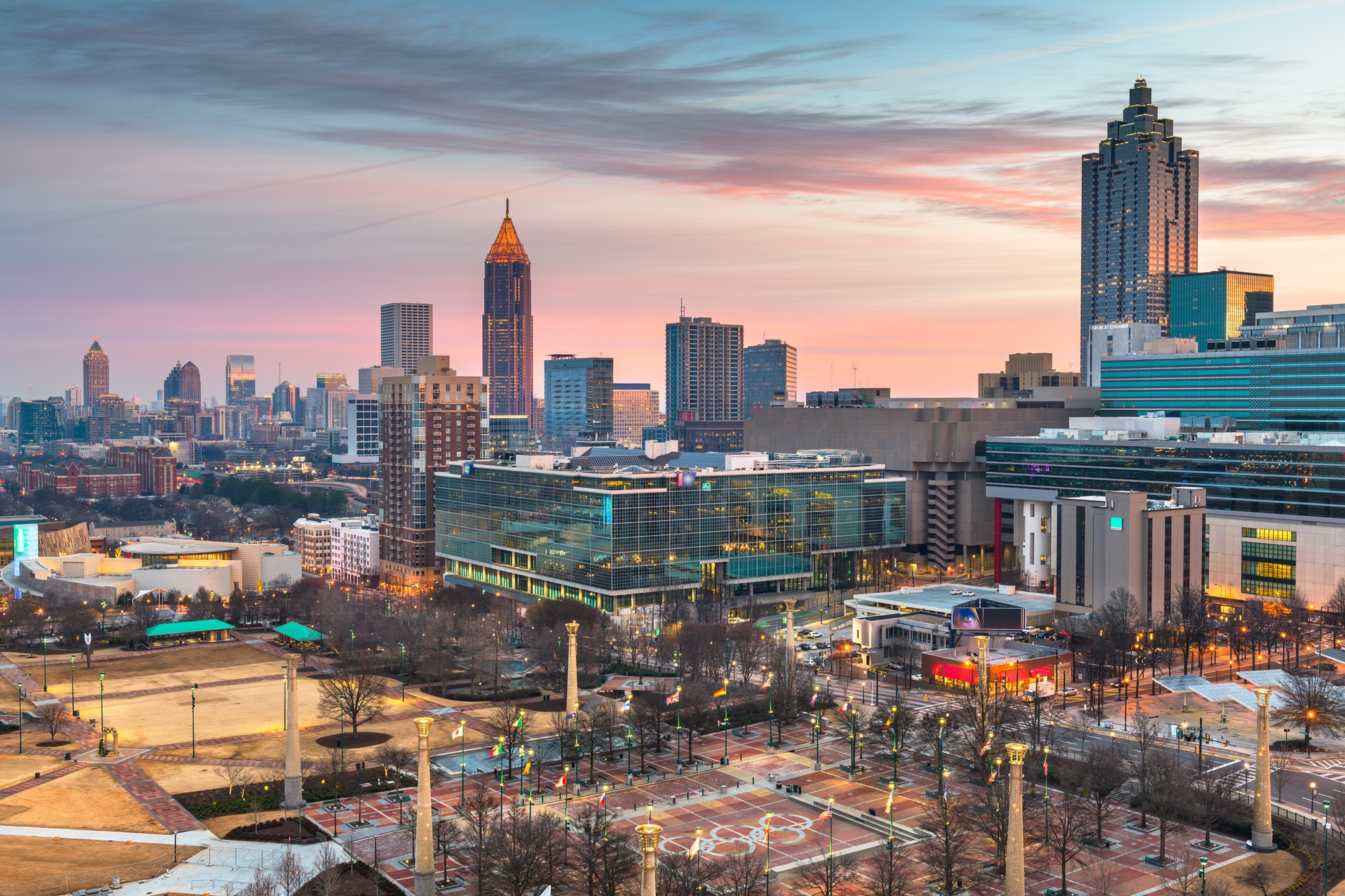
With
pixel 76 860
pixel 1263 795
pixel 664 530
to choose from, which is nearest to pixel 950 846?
pixel 1263 795

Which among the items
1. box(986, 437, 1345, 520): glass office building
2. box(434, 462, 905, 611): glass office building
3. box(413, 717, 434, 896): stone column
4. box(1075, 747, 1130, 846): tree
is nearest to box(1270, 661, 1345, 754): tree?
box(1075, 747, 1130, 846): tree

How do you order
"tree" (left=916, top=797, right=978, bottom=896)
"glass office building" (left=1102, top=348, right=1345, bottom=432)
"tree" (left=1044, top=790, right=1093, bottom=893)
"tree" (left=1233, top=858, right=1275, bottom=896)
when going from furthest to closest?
"glass office building" (left=1102, top=348, right=1345, bottom=432)
"tree" (left=1044, top=790, right=1093, bottom=893)
"tree" (left=1233, top=858, right=1275, bottom=896)
"tree" (left=916, top=797, right=978, bottom=896)

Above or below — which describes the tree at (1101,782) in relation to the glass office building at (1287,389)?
below

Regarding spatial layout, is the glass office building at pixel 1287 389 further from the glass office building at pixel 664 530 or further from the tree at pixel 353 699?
the tree at pixel 353 699

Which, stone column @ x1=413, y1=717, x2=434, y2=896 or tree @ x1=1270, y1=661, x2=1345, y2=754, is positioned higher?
stone column @ x1=413, y1=717, x2=434, y2=896

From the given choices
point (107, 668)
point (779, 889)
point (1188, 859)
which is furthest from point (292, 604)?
point (1188, 859)

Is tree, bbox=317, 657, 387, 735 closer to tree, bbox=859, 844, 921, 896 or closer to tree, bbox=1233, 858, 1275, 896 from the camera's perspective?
tree, bbox=859, 844, 921, 896

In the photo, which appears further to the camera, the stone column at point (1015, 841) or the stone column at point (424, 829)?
the stone column at point (424, 829)

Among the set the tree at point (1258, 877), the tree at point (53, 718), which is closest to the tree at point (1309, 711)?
the tree at point (1258, 877)
